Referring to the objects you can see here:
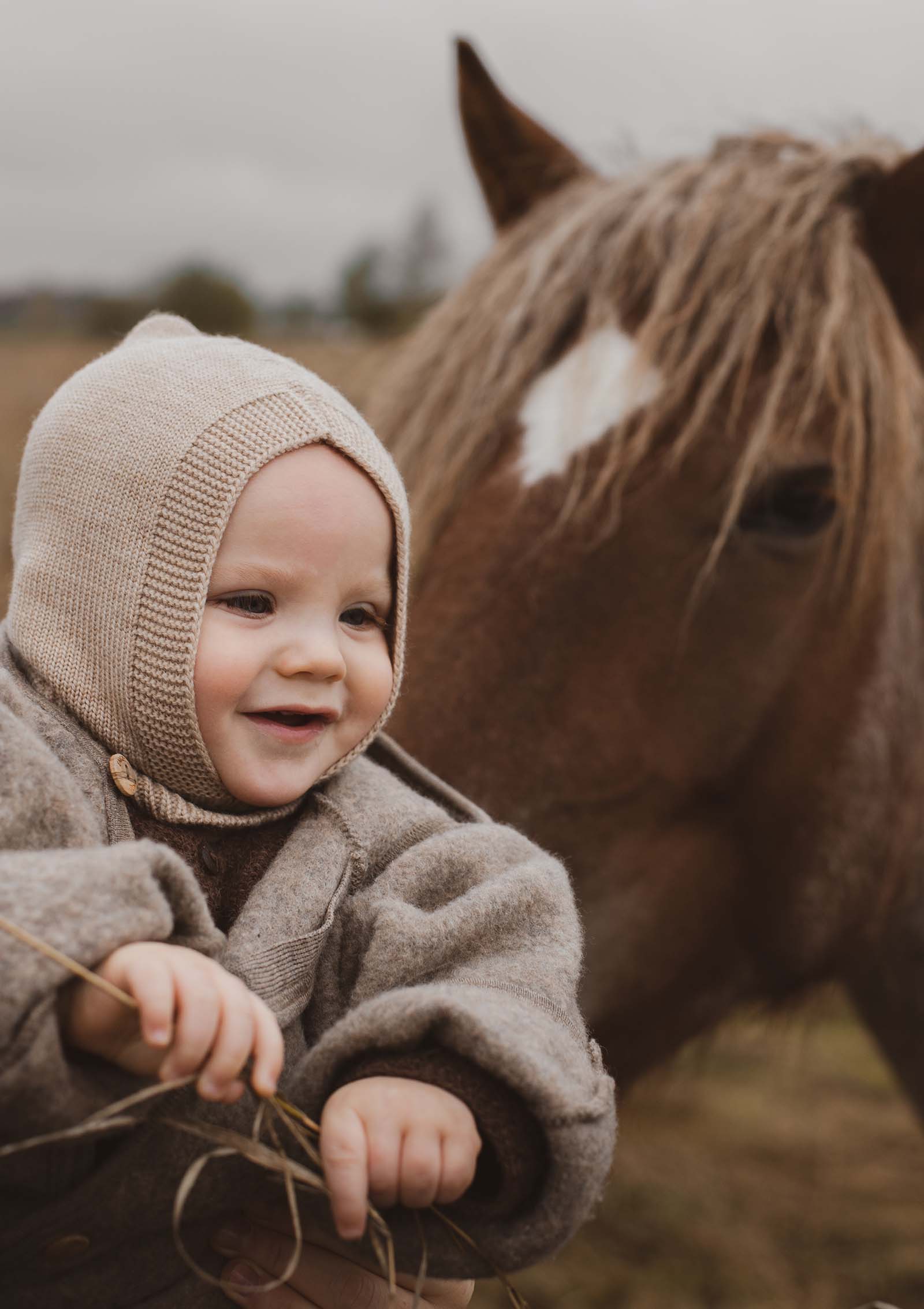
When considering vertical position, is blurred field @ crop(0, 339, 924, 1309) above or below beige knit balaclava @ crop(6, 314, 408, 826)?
below

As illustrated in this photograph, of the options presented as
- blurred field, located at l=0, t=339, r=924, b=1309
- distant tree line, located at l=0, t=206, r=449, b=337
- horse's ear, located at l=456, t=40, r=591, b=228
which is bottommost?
blurred field, located at l=0, t=339, r=924, b=1309

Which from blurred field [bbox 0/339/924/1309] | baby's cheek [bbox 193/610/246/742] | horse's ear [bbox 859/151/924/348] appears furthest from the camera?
blurred field [bbox 0/339/924/1309]

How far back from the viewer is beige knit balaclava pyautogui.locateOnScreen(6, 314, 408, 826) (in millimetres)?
892

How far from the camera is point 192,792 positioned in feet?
3.10

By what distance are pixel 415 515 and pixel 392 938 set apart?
2.63 feet

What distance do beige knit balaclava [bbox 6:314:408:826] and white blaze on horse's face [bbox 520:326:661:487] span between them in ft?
1.88

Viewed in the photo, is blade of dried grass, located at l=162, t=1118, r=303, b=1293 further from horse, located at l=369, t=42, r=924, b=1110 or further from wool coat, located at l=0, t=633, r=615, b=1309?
horse, located at l=369, t=42, r=924, b=1110

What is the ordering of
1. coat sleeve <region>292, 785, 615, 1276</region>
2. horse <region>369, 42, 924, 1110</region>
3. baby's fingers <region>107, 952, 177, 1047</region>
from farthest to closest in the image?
horse <region>369, 42, 924, 1110</region>, coat sleeve <region>292, 785, 615, 1276</region>, baby's fingers <region>107, 952, 177, 1047</region>

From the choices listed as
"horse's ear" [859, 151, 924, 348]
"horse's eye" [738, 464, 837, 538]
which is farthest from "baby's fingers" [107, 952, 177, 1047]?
"horse's ear" [859, 151, 924, 348]

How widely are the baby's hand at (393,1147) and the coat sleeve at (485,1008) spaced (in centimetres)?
3

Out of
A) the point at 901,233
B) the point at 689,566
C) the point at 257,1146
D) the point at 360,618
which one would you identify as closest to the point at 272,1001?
the point at 257,1146

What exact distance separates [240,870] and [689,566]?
798 millimetres

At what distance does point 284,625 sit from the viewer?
914 mm

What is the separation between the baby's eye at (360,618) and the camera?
100 cm
